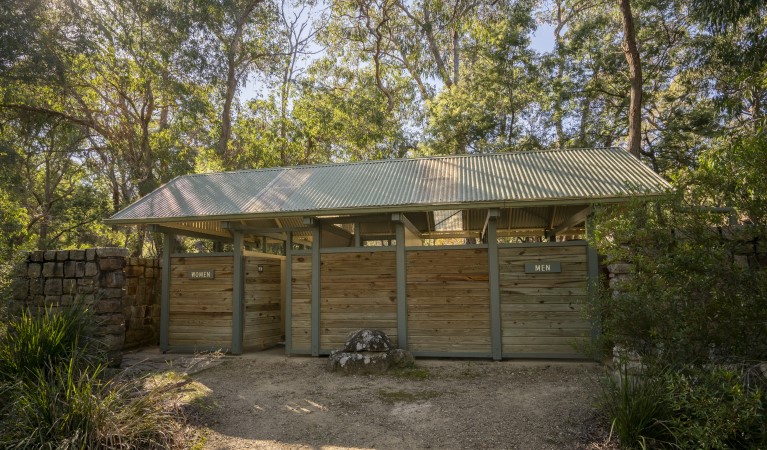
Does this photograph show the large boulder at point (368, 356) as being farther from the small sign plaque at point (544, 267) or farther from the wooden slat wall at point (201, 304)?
the wooden slat wall at point (201, 304)

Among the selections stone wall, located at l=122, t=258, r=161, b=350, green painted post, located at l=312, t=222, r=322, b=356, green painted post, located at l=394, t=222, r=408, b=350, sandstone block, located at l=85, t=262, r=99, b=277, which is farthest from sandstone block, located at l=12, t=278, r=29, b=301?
green painted post, located at l=394, t=222, r=408, b=350

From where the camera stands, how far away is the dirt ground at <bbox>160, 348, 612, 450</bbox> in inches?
179

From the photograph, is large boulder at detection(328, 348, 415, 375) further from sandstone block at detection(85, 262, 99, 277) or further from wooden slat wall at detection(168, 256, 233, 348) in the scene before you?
sandstone block at detection(85, 262, 99, 277)

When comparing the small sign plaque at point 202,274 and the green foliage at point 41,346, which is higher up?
the small sign plaque at point 202,274

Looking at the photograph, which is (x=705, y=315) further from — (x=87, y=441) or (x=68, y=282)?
(x=68, y=282)

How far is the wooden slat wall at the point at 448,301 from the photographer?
8062mm

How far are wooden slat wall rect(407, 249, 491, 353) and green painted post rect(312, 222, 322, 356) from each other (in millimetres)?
A: 1668

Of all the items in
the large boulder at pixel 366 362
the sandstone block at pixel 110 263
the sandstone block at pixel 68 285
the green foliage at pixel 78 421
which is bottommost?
the large boulder at pixel 366 362

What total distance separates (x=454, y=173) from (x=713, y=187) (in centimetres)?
544

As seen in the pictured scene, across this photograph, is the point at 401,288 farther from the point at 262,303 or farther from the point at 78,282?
the point at 78,282

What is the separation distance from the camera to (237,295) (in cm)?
905

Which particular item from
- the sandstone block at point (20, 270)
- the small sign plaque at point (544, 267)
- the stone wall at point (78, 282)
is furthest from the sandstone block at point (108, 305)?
the small sign plaque at point (544, 267)

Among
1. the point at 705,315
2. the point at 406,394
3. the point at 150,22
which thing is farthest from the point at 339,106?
the point at 705,315

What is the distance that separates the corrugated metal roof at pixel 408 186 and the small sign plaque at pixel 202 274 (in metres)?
1.19
